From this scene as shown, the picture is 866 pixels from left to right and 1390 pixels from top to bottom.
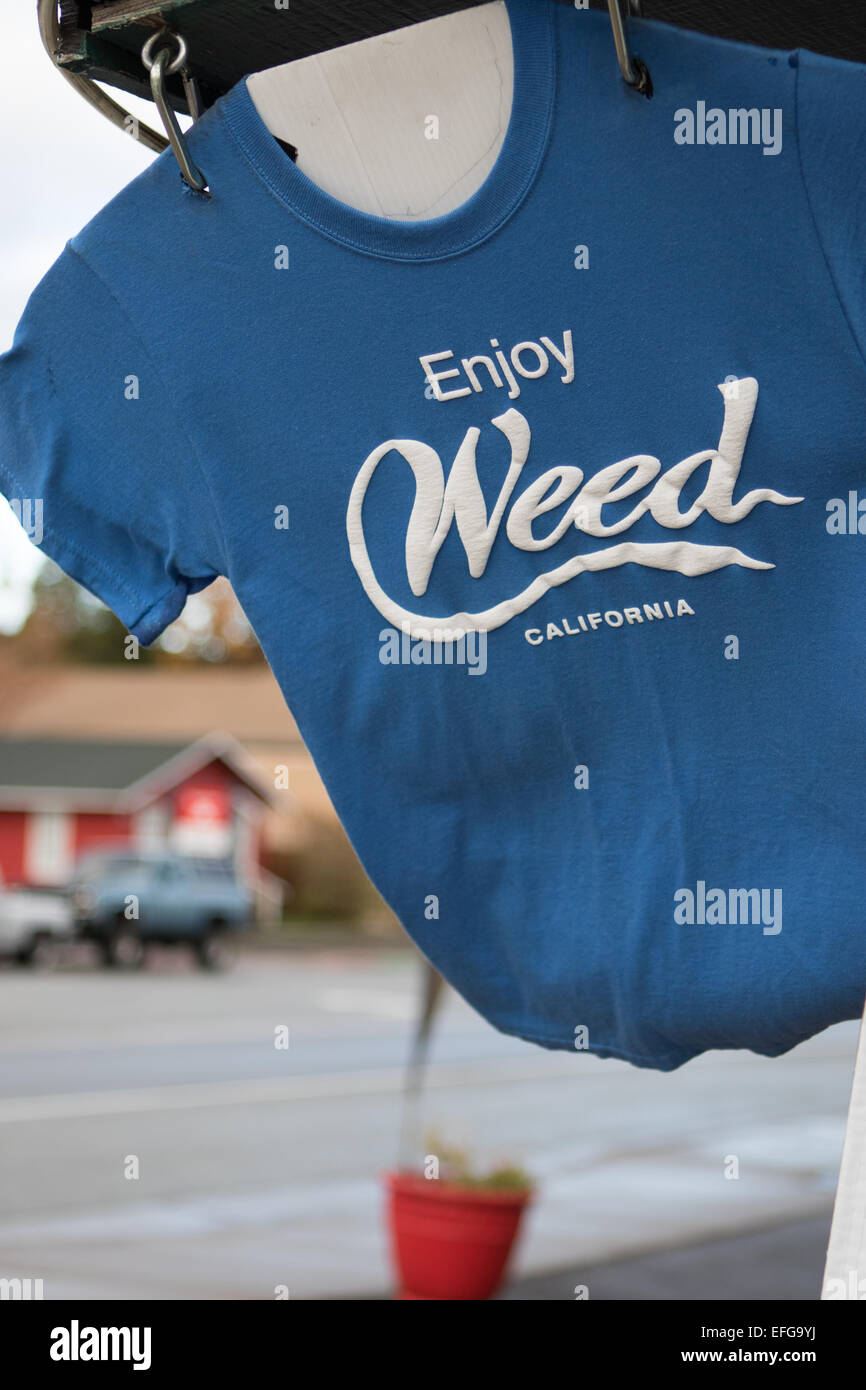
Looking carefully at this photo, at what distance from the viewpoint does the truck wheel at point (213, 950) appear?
24391 millimetres

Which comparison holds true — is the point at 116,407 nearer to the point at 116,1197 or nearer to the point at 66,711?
the point at 116,1197

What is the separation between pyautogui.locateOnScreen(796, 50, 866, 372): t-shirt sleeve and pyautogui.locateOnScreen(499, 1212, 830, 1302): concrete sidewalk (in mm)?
5448

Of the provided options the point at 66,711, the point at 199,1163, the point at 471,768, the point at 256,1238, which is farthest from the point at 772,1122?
the point at 66,711

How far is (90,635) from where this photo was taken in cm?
4931

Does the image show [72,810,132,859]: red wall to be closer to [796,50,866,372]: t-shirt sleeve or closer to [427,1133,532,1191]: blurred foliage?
[427,1133,532,1191]: blurred foliage

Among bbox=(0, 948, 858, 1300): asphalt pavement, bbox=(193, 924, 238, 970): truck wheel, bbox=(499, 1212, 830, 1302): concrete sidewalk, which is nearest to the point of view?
bbox=(499, 1212, 830, 1302): concrete sidewalk

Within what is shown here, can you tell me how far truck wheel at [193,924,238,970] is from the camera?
24391 millimetres

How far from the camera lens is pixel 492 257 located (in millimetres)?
1427

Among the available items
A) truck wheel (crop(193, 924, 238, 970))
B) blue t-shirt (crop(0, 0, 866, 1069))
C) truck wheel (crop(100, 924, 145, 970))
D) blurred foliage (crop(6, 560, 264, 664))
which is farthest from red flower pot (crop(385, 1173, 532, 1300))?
blurred foliage (crop(6, 560, 264, 664))

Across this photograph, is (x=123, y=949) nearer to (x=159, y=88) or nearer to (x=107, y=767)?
(x=107, y=767)

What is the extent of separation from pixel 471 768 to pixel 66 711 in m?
39.5

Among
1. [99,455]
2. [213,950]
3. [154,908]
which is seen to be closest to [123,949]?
[154,908]

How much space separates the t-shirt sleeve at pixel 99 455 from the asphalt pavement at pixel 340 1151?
2.39 m

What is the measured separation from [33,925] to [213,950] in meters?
3.04
